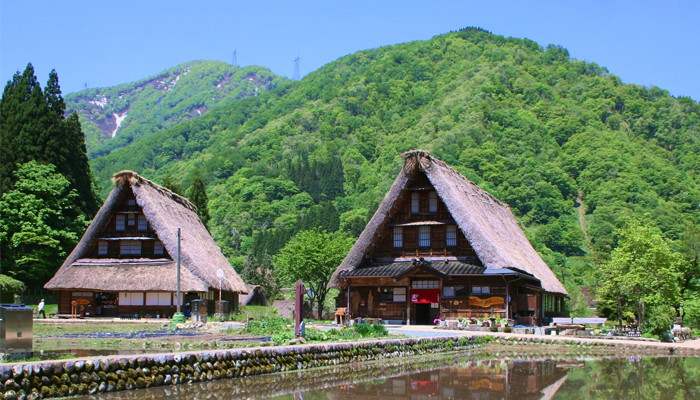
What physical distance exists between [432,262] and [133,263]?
16.8 meters

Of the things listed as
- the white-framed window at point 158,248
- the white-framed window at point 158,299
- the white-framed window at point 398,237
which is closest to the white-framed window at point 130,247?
the white-framed window at point 158,248

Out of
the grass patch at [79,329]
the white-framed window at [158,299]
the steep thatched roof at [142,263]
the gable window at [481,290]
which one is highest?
the steep thatched roof at [142,263]

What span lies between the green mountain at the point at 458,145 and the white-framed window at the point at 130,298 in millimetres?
47561

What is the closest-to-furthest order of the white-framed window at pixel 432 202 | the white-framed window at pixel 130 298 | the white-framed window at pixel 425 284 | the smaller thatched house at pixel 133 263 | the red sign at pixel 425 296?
the red sign at pixel 425 296
the white-framed window at pixel 425 284
the white-framed window at pixel 432 202
the smaller thatched house at pixel 133 263
the white-framed window at pixel 130 298

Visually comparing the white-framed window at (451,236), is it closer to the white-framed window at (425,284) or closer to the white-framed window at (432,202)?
the white-framed window at (432,202)

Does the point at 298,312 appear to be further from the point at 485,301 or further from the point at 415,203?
the point at 415,203

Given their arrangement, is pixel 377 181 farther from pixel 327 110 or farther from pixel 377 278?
pixel 377 278

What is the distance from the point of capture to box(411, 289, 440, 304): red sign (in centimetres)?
3500

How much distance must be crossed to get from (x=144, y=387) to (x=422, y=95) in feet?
513

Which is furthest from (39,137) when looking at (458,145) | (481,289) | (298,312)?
(458,145)

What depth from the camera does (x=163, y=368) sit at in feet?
43.4

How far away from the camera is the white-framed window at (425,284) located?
1383 inches

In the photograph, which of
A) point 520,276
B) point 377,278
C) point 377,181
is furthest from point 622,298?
point 377,181

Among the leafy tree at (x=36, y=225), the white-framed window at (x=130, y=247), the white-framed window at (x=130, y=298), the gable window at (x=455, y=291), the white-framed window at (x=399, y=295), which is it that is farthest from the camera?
the leafy tree at (x=36, y=225)
